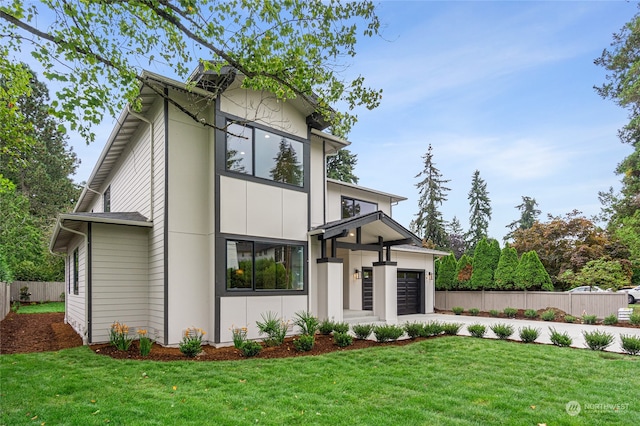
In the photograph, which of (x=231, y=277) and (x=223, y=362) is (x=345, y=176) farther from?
(x=223, y=362)

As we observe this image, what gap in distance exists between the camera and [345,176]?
30.1 metres

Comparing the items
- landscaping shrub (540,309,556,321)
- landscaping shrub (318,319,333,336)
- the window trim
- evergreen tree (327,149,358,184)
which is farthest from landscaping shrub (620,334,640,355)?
evergreen tree (327,149,358,184)

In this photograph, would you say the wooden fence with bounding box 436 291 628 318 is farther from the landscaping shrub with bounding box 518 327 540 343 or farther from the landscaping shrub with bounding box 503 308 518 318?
the landscaping shrub with bounding box 518 327 540 343

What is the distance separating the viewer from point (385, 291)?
12.1 m

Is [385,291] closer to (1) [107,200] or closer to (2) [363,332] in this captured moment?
(2) [363,332]

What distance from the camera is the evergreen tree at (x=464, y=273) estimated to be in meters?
18.9

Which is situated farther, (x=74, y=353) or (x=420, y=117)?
(x=420, y=117)

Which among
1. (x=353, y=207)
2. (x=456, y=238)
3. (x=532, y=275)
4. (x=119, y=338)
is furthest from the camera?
(x=456, y=238)

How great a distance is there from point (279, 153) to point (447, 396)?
7136 millimetres

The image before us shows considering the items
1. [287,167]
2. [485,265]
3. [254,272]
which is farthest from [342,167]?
[254,272]

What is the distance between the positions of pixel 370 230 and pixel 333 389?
7.38 meters

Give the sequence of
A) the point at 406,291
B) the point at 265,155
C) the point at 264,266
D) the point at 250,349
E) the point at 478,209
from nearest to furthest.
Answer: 1. the point at 250,349
2. the point at 264,266
3. the point at 265,155
4. the point at 406,291
5. the point at 478,209

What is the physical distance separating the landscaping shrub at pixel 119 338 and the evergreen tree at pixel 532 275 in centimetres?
1550

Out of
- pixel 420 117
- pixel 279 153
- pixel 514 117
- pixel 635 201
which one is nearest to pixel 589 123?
pixel 514 117
